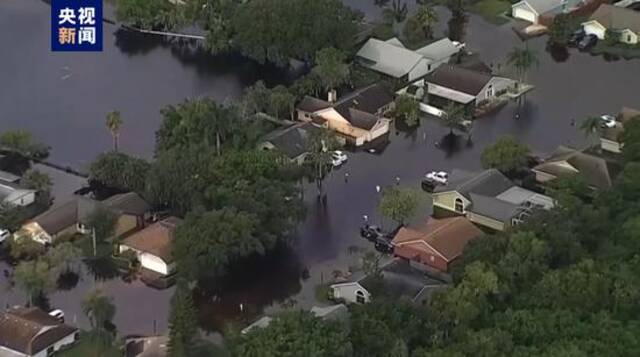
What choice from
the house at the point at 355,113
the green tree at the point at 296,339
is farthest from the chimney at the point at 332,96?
the green tree at the point at 296,339

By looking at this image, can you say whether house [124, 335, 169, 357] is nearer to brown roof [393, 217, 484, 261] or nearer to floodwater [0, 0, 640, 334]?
floodwater [0, 0, 640, 334]

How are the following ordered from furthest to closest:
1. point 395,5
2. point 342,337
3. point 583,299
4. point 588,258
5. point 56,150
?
point 395,5 → point 56,150 → point 588,258 → point 583,299 → point 342,337

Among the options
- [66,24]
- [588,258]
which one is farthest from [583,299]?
[66,24]

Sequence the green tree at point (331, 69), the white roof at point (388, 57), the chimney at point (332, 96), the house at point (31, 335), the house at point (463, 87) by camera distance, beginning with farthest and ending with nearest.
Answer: the white roof at point (388, 57)
the chimney at point (332, 96)
the green tree at point (331, 69)
the house at point (463, 87)
the house at point (31, 335)

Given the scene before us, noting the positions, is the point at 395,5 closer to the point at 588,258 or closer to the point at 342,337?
the point at 588,258

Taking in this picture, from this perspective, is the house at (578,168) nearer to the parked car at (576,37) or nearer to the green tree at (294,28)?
the green tree at (294,28)

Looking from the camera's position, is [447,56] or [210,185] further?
[447,56]

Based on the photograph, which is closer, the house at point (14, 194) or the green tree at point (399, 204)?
the green tree at point (399, 204)

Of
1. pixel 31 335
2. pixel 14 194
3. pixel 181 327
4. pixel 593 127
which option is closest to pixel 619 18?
pixel 593 127
